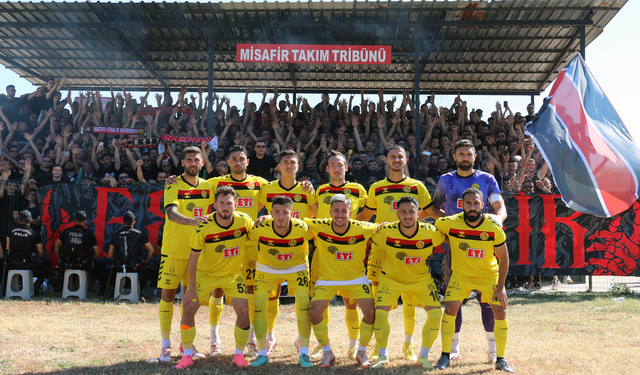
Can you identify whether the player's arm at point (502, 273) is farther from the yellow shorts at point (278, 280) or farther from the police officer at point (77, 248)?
the police officer at point (77, 248)

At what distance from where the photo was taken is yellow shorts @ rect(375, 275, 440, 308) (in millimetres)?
5332

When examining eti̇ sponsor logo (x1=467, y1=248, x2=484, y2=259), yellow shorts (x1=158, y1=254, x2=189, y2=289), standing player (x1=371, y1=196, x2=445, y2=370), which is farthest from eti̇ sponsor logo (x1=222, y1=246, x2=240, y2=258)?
eti̇ sponsor logo (x1=467, y1=248, x2=484, y2=259)

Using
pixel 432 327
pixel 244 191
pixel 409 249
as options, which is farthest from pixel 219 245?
pixel 432 327

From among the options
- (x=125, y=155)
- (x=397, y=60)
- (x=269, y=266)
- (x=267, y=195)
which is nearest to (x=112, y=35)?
(x=125, y=155)

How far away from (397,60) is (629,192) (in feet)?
25.2

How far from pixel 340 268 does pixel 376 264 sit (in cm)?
65

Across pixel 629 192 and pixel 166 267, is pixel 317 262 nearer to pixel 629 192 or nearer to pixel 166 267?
pixel 166 267

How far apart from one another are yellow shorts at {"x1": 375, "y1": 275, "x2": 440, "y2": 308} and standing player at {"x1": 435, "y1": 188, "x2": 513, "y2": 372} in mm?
188

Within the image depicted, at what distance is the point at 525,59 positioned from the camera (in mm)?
14828

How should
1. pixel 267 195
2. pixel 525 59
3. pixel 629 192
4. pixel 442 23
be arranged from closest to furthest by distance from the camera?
pixel 267 195 → pixel 629 192 → pixel 442 23 → pixel 525 59

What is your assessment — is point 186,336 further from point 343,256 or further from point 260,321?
point 343,256

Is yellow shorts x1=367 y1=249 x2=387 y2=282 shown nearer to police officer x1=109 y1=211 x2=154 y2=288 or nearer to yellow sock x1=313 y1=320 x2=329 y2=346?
yellow sock x1=313 y1=320 x2=329 y2=346

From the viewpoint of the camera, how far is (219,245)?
5.43 meters

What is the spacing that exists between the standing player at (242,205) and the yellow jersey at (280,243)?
265 millimetres
